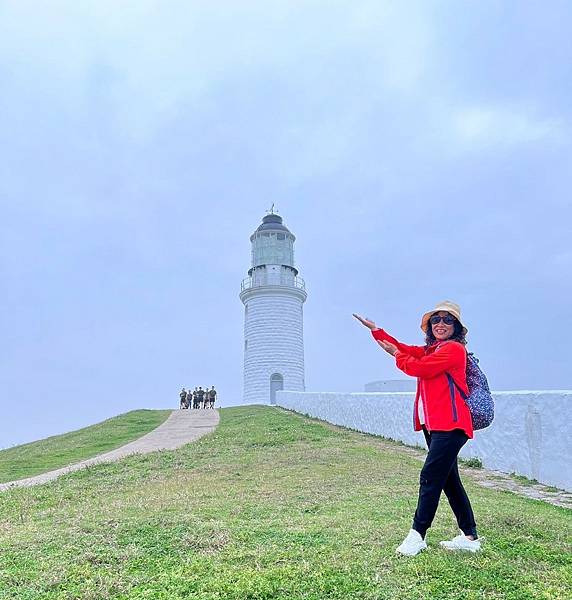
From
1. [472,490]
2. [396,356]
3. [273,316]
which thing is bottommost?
[472,490]

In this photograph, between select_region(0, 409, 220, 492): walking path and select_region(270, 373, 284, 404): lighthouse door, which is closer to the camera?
select_region(0, 409, 220, 492): walking path

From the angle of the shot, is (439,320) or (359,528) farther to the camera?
(359,528)

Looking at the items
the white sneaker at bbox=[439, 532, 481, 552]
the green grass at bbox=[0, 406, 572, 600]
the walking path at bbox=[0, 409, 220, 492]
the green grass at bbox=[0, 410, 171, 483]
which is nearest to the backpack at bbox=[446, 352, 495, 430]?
the white sneaker at bbox=[439, 532, 481, 552]

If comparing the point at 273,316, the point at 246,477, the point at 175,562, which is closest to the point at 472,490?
the point at 246,477

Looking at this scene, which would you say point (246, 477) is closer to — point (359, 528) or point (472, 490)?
point (472, 490)

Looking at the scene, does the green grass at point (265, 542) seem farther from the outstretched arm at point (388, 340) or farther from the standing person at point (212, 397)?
the standing person at point (212, 397)

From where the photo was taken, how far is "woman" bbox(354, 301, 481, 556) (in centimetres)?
419

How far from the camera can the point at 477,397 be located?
4.36 metres

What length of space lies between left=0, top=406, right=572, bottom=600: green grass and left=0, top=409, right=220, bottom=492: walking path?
196 centimetres

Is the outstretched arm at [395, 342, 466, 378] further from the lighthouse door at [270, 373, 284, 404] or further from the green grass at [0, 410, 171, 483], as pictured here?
the lighthouse door at [270, 373, 284, 404]

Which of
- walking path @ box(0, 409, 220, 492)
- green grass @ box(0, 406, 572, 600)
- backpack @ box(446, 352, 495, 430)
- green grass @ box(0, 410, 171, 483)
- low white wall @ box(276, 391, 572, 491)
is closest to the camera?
green grass @ box(0, 406, 572, 600)

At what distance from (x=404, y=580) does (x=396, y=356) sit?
153 centimetres

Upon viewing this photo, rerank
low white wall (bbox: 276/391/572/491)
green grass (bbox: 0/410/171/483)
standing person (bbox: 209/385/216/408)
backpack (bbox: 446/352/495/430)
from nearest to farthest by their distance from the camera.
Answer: backpack (bbox: 446/352/495/430) < low white wall (bbox: 276/391/572/491) < green grass (bbox: 0/410/171/483) < standing person (bbox: 209/385/216/408)

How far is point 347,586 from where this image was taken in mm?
3654
